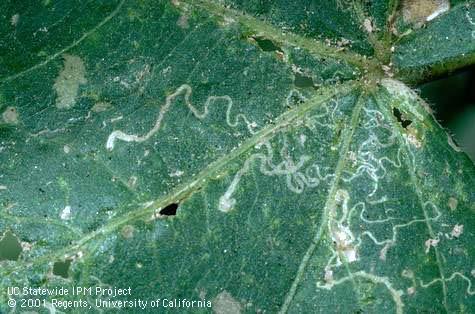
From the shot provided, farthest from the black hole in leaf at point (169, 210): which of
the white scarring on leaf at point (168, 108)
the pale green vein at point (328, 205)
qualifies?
the pale green vein at point (328, 205)

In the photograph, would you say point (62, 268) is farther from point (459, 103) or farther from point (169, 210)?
point (459, 103)

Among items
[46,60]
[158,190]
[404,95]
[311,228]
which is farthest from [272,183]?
[46,60]

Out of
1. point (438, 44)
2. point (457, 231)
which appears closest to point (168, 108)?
point (438, 44)

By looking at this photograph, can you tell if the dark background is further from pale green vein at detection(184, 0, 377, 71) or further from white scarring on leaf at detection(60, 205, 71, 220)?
white scarring on leaf at detection(60, 205, 71, 220)

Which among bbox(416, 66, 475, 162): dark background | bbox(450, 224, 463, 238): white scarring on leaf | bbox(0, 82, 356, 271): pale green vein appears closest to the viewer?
bbox(0, 82, 356, 271): pale green vein

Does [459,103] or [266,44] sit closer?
[266,44]

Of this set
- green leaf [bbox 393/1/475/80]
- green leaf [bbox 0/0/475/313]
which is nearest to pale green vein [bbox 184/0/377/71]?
green leaf [bbox 0/0/475/313]
